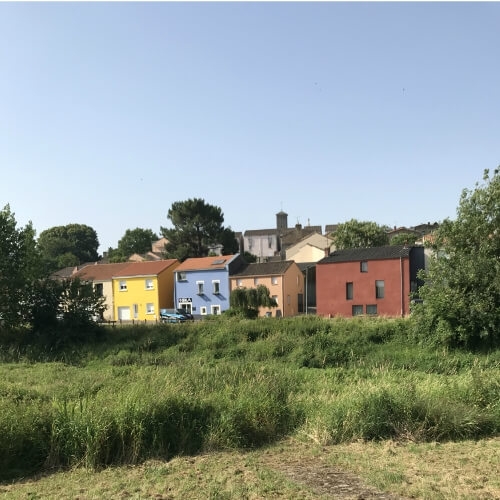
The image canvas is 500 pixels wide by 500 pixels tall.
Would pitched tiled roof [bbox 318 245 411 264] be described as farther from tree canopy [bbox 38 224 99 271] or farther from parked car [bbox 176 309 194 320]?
tree canopy [bbox 38 224 99 271]

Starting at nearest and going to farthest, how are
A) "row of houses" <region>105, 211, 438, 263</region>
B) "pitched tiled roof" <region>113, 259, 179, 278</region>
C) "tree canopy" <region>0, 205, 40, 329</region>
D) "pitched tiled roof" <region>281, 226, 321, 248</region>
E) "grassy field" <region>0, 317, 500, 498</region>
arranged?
1. "grassy field" <region>0, 317, 500, 498</region>
2. "tree canopy" <region>0, 205, 40, 329</region>
3. "pitched tiled roof" <region>113, 259, 179, 278</region>
4. "row of houses" <region>105, 211, 438, 263</region>
5. "pitched tiled roof" <region>281, 226, 321, 248</region>

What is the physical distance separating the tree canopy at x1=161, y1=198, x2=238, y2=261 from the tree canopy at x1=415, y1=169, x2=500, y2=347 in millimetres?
48240

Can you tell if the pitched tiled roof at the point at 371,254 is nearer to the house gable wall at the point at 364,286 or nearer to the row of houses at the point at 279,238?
the house gable wall at the point at 364,286

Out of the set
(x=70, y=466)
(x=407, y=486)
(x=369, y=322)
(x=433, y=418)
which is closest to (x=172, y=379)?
(x=70, y=466)

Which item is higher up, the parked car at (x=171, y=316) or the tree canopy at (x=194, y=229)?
the tree canopy at (x=194, y=229)

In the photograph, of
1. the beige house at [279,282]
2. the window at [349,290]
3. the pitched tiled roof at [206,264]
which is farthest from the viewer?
the pitched tiled roof at [206,264]

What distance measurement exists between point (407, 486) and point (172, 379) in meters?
7.57

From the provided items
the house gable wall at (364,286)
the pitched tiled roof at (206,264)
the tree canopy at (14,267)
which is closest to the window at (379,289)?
the house gable wall at (364,286)

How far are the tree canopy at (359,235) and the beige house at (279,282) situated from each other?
10.0 meters

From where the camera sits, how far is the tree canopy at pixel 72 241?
114938 millimetres

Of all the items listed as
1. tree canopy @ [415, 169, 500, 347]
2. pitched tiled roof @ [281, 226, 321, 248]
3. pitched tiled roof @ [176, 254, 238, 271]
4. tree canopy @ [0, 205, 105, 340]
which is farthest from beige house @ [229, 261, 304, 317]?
pitched tiled roof @ [281, 226, 321, 248]

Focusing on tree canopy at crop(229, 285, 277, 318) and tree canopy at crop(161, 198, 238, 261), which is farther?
tree canopy at crop(161, 198, 238, 261)

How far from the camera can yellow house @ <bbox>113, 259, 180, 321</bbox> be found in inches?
2274

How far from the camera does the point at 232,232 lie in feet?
246
